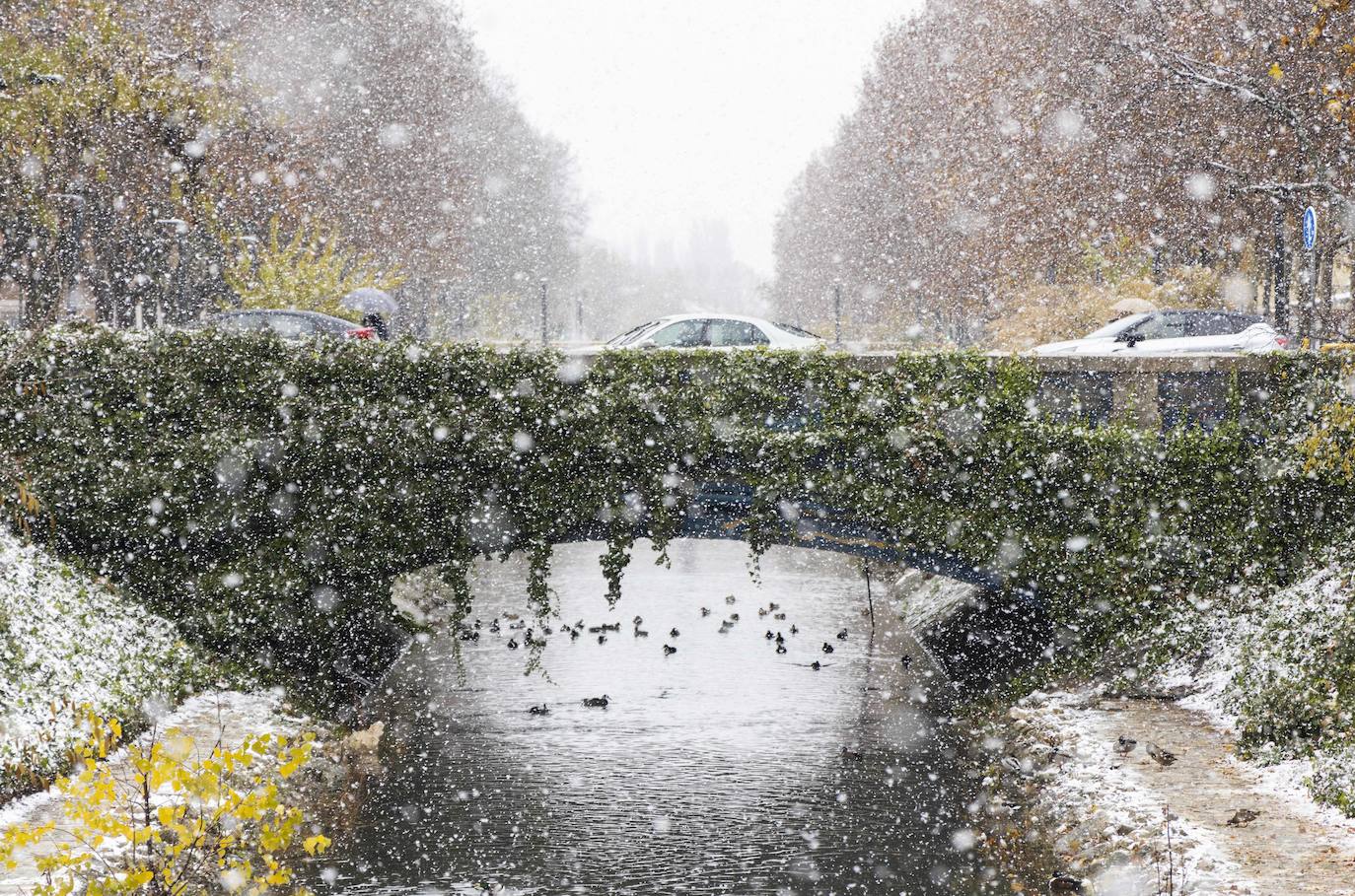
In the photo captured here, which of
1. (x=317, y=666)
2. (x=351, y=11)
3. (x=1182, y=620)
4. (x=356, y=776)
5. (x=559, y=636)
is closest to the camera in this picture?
(x=356, y=776)

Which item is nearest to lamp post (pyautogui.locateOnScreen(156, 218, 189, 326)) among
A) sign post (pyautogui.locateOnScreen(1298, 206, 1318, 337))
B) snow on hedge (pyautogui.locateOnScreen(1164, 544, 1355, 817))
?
sign post (pyautogui.locateOnScreen(1298, 206, 1318, 337))

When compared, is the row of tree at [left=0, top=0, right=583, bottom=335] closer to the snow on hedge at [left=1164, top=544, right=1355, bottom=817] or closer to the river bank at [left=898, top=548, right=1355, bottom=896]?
the river bank at [left=898, top=548, right=1355, bottom=896]

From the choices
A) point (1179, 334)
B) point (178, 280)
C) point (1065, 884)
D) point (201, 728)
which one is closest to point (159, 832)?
point (201, 728)

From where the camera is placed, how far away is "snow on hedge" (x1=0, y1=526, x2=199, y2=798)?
33.3 ft

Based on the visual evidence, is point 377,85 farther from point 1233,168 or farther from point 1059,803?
point 1059,803

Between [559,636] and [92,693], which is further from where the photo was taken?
[559,636]

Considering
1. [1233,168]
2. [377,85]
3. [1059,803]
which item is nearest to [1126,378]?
[1059,803]

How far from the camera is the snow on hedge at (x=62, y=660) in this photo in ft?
33.3

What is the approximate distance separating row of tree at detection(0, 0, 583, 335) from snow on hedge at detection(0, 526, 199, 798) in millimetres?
8994

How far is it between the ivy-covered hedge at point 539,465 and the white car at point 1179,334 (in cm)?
1038

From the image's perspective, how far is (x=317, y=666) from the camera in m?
14.3

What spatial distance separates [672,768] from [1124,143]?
21.4 m

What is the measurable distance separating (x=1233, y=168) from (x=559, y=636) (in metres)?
17.3

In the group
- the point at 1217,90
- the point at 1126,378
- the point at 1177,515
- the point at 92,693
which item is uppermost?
the point at 1217,90
